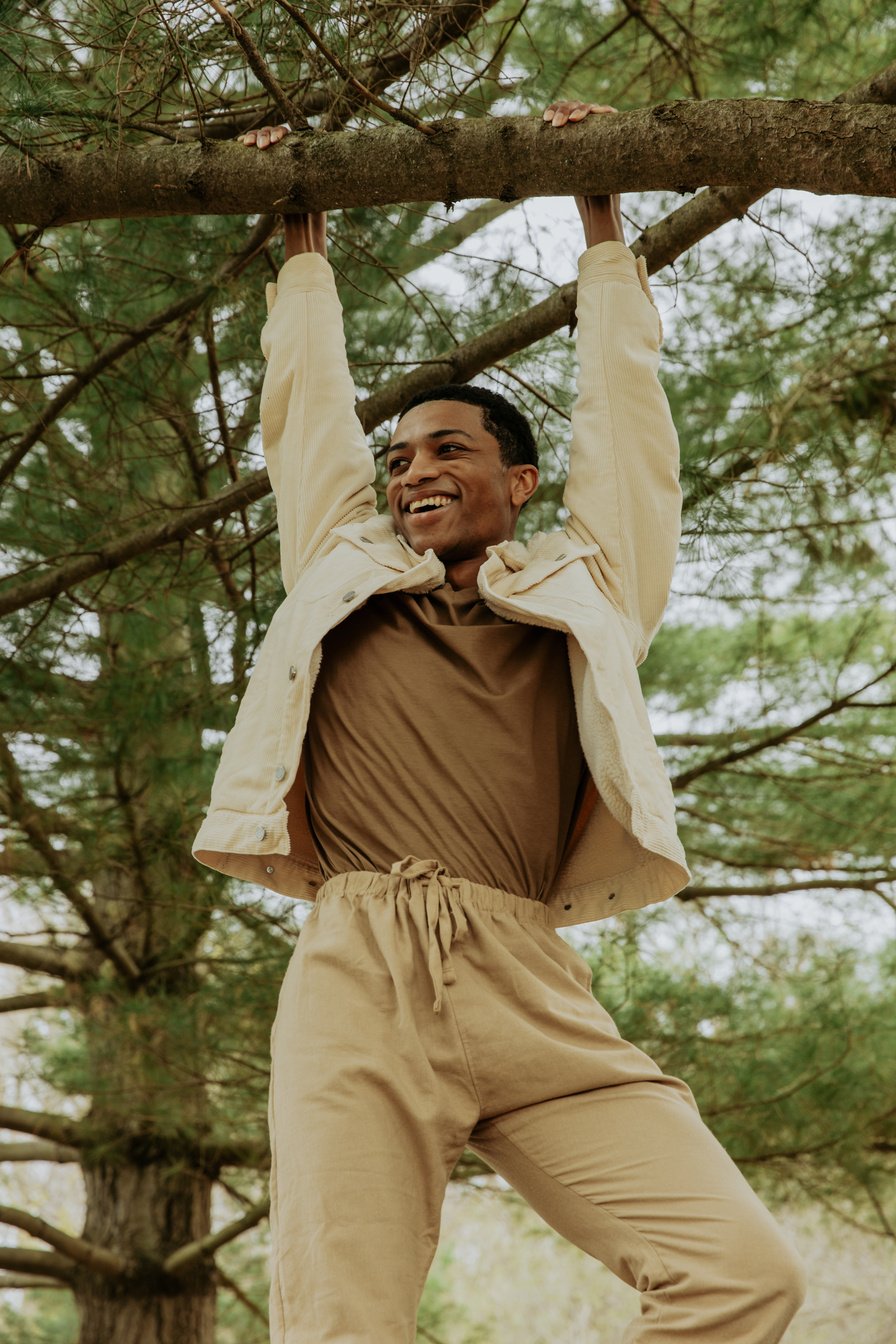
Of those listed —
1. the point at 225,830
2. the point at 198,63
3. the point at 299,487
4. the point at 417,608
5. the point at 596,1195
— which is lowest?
the point at 596,1195

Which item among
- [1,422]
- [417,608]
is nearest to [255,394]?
[1,422]

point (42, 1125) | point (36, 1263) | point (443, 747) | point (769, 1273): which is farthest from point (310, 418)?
point (36, 1263)

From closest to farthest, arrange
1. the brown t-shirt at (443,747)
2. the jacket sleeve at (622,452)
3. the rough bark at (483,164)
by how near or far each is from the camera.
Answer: the rough bark at (483,164) < the brown t-shirt at (443,747) < the jacket sleeve at (622,452)

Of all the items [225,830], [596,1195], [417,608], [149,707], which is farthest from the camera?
[149,707]

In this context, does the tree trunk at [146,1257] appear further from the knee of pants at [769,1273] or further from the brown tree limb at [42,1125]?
the knee of pants at [769,1273]

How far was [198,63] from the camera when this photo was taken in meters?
2.17

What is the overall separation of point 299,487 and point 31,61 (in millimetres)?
723

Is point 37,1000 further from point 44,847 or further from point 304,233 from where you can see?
point 304,233

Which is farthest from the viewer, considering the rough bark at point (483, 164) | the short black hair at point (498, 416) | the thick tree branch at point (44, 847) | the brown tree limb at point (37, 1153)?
the brown tree limb at point (37, 1153)

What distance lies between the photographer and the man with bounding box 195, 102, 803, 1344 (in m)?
1.68

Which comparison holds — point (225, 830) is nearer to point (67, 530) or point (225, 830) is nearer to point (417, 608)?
point (417, 608)

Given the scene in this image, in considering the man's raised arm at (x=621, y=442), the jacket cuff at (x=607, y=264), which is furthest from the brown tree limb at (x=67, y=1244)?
the jacket cuff at (x=607, y=264)

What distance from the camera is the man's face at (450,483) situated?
2.25 m

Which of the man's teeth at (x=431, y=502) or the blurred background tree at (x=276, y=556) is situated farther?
the blurred background tree at (x=276, y=556)
